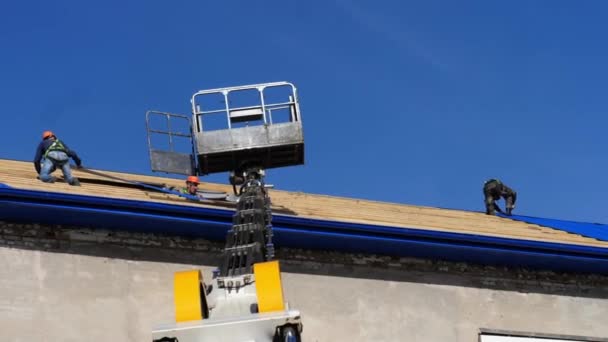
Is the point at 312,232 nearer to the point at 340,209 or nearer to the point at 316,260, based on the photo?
the point at 316,260

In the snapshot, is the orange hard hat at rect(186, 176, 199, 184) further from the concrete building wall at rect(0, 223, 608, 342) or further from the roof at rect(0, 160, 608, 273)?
the concrete building wall at rect(0, 223, 608, 342)

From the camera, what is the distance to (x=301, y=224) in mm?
14266

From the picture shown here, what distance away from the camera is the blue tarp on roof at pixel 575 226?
62.3 feet

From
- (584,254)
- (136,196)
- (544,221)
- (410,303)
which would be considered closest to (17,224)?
(136,196)

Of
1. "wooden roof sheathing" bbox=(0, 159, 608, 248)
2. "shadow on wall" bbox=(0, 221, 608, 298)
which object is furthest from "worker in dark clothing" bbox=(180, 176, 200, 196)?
"shadow on wall" bbox=(0, 221, 608, 298)

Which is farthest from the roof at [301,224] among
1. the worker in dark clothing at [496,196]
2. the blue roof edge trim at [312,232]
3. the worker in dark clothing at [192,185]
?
the worker in dark clothing at [496,196]

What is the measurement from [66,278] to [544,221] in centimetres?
1052

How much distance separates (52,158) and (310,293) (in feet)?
16.7

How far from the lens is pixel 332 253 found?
1487cm

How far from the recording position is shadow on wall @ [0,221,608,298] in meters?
13.8

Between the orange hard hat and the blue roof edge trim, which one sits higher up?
the orange hard hat

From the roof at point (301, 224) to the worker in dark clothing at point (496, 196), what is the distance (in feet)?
12.1

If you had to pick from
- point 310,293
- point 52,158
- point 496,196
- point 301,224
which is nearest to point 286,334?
point 301,224

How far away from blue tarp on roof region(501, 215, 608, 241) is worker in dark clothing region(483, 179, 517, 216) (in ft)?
1.96
